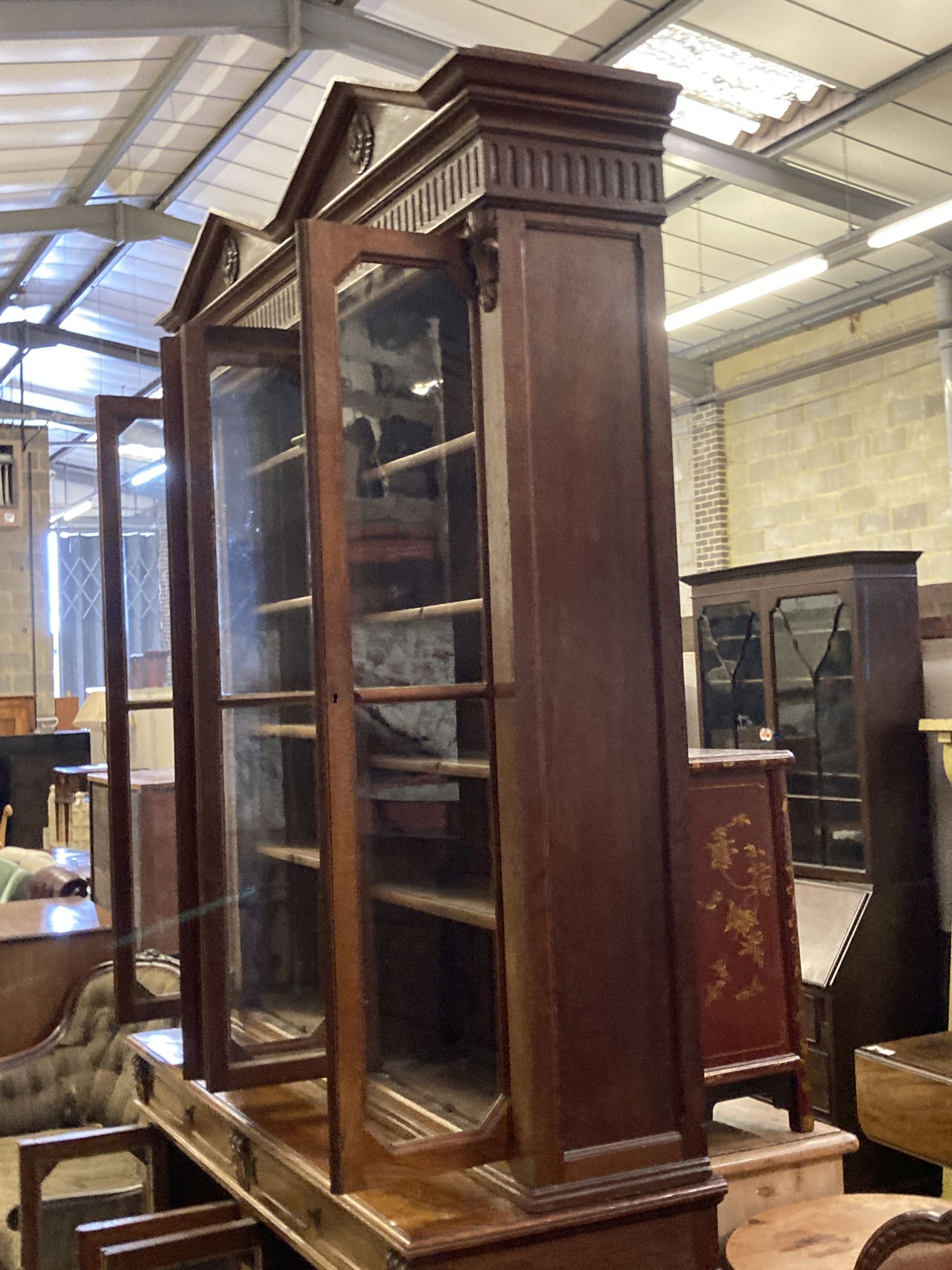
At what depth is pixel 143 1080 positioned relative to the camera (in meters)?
3.41

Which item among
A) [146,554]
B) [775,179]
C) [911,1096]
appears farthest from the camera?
[775,179]

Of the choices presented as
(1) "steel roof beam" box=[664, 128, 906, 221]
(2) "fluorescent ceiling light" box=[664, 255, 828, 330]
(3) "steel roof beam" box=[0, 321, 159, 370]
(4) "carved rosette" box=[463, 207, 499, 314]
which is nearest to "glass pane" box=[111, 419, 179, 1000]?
(4) "carved rosette" box=[463, 207, 499, 314]

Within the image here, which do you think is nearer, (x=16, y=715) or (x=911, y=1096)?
(x=911, y=1096)

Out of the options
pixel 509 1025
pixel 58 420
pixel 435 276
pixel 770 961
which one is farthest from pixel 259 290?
pixel 58 420

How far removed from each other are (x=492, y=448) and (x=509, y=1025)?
0.92 metres

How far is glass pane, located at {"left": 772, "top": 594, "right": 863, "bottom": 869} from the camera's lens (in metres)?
5.34

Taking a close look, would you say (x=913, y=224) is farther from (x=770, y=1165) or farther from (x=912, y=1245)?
(x=912, y=1245)

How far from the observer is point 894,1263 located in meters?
1.37

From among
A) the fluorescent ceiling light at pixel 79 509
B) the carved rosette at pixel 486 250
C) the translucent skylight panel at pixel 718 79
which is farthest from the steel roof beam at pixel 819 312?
the fluorescent ceiling light at pixel 79 509

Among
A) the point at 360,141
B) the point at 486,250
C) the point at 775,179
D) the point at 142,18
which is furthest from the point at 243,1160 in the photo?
the point at 775,179

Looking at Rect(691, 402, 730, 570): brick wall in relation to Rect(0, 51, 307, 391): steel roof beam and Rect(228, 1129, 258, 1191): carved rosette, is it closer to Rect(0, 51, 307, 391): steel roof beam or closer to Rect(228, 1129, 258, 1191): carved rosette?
Rect(0, 51, 307, 391): steel roof beam

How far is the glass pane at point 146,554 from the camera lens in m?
2.93

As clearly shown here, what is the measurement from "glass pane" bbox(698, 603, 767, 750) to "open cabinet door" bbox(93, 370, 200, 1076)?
330cm

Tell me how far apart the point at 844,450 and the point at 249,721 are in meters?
7.09
